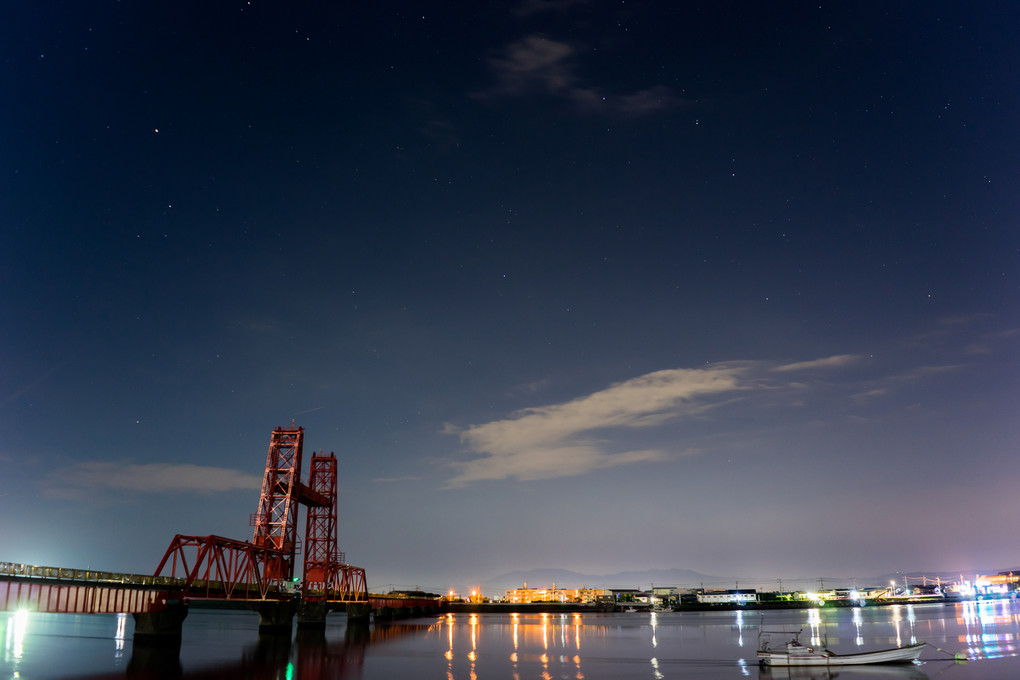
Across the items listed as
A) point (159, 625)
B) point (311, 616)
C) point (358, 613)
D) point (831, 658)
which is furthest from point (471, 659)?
point (358, 613)

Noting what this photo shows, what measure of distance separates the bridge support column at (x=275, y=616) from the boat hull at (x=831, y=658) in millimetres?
46300

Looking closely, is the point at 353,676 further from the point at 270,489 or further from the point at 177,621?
the point at 270,489

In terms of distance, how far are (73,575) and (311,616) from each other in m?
33.6

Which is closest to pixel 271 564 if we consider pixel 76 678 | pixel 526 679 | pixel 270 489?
pixel 270 489

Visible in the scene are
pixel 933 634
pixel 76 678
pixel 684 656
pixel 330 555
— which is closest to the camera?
pixel 76 678

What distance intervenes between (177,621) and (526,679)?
29.2 meters

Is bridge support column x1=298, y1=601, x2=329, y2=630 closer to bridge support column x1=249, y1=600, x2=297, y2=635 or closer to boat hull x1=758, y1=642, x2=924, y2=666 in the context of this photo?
bridge support column x1=249, y1=600, x2=297, y2=635

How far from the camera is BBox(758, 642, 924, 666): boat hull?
146 ft

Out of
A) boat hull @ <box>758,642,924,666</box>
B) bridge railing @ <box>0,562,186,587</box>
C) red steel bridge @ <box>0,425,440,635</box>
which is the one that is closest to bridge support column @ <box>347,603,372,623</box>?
red steel bridge @ <box>0,425,440,635</box>

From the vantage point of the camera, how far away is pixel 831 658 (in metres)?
45.8

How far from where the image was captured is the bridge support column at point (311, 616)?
7912cm

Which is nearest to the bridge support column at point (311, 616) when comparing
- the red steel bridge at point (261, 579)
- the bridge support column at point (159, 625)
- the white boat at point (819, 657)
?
the red steel bridge at point (261, 579)

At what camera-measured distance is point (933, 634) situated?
260 ft

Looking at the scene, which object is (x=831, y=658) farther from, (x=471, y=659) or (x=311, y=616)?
(x=311, y=616)
